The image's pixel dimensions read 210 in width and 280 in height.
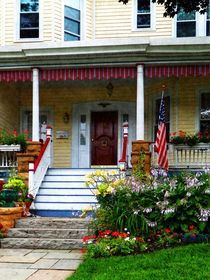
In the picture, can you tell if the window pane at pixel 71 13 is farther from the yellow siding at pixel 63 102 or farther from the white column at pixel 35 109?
the white column at pixel 35 109

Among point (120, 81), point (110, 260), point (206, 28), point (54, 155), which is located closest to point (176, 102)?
point (120, 81)

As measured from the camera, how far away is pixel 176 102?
32.6 feet

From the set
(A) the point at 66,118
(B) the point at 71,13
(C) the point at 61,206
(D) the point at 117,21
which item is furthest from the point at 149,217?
(B) the point at 71,13

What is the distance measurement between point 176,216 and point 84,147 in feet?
20.4

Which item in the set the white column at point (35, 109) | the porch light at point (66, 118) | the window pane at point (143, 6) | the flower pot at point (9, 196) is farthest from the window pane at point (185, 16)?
the flower pot at point (9, 196)

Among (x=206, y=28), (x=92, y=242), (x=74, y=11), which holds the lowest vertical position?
(x=92, y=242)

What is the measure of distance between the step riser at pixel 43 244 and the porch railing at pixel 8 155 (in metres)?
3.06

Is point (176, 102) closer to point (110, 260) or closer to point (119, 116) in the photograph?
point (119, 116)

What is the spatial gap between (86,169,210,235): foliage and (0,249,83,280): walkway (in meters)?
0.84

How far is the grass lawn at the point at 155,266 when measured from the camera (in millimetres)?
3688

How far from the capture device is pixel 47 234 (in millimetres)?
5824

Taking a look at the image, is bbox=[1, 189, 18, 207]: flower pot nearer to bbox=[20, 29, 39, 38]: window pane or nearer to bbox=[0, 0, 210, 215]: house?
bbox=[0, 0, 210, 215]: house

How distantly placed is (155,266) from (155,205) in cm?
132

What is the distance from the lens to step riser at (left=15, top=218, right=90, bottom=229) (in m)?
6.01
